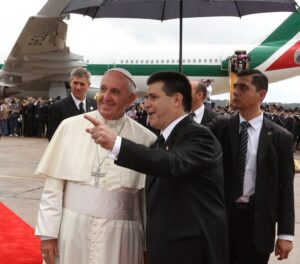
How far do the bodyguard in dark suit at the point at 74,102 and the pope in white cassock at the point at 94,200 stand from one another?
285 cm

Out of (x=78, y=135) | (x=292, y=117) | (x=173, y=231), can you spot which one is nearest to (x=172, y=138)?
(x=173, y=231)

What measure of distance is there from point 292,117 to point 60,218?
1537 cm

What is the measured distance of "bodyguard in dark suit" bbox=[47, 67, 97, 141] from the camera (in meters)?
5.24

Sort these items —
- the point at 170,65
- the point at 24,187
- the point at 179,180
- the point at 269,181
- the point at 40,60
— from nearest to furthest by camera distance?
the point at 179,180 < the point at 269,181 < the point at 24,187 < the point at 40,60 < the point at 170,65

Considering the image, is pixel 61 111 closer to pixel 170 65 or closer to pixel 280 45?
pixel 170 65

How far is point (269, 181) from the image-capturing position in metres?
2.66

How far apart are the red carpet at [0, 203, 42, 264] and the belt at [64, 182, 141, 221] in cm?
200

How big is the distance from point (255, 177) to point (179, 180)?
0.91 meters

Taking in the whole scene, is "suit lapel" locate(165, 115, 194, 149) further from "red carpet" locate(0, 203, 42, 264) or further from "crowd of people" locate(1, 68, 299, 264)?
"red carpet" locate(0, 203, 42, 264)

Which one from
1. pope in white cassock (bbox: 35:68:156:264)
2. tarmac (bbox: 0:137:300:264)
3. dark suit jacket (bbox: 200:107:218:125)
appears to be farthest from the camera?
tarmac (bbox: 0:137:300:264)

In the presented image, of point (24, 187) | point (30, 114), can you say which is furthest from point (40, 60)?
point (24, 187)

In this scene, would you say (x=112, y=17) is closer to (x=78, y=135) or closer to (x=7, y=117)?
(x=78, y=135)

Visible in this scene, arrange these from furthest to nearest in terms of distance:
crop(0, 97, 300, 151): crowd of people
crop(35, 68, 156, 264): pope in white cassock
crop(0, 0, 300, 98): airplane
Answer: crop(0, 0, 300, 98): airplane < crop(0, 97, 300, 151): crowd of people < crop(35, 68, 156, 264): pope in white cassock

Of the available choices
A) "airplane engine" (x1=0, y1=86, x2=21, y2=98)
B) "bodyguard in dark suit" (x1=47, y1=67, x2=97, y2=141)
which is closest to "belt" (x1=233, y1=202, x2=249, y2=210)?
"bodyguard in dark suit" (x1=47, y1=67, x2=97, y2=141)
